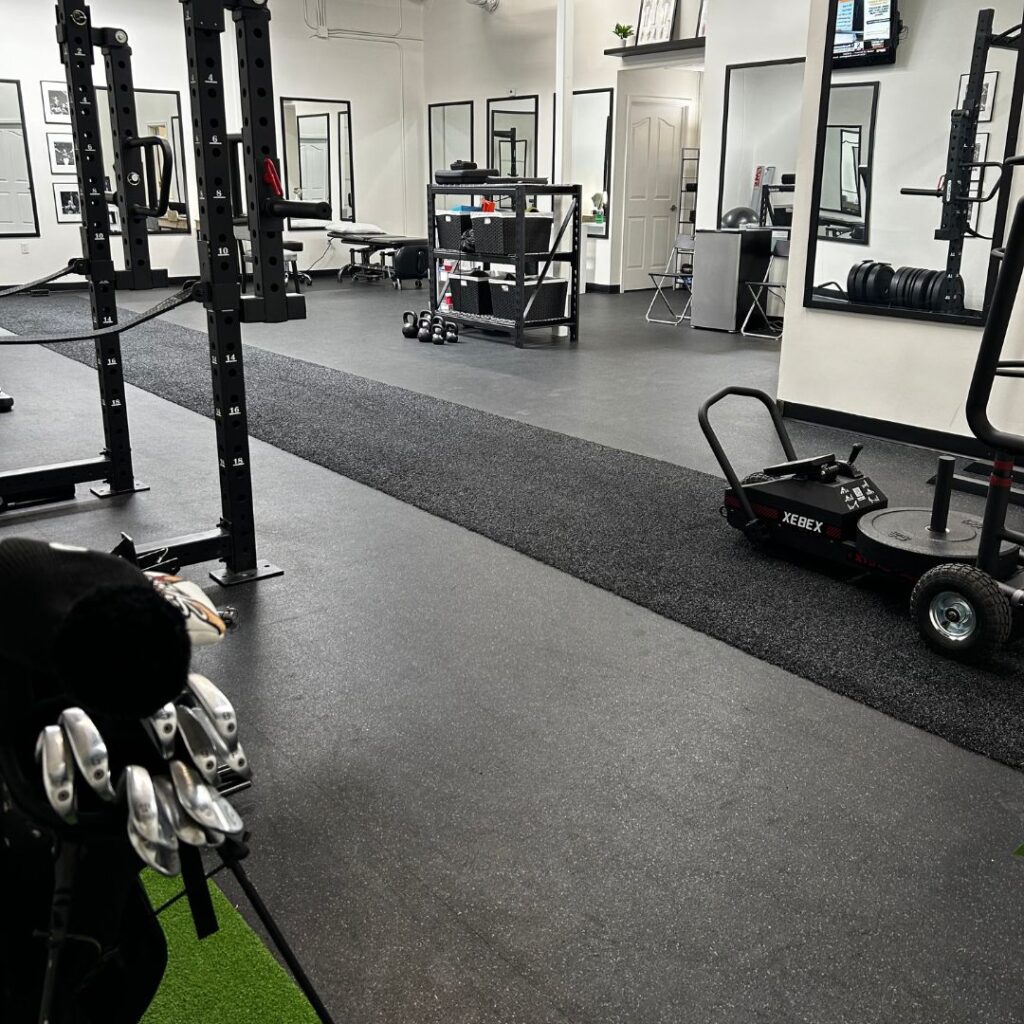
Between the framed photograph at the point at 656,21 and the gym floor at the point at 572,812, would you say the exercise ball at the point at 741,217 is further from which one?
the gym floor at the point at 572,812

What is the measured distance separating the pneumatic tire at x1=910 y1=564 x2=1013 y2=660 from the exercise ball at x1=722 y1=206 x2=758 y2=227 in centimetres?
697

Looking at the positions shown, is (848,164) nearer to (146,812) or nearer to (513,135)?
(146,812)

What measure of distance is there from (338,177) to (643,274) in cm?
451

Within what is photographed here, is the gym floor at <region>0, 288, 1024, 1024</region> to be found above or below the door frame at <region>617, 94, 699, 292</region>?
below

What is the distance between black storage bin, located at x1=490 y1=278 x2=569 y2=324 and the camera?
26.7 ft

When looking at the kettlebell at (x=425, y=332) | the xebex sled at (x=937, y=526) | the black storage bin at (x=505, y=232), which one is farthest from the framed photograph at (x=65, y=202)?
the xebex sled at (x=937, y=526)

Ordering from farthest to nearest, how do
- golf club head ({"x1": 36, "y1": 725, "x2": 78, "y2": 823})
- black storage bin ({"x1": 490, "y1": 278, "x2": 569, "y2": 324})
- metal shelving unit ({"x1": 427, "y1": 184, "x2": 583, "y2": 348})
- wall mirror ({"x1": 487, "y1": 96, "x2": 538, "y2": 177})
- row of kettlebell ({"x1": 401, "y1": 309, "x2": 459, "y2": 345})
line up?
wall mirror ({"x1": 487, "y1": 96, "x2": 538, "y2": 177})
row of kettlebell ({"x1": 401, "y1": 309, "x2": 459, "y2": 345})
black storage bin ({"x1": 490, "y1": 278, "x2": 569, "y2": 324})
metal shelving unit ({"x1": 427, "y1": 184, "x2": 583, "y2": 348})
golf club head ({"x1": 36, "y1": 725, "x2": 78, "y2": 823})

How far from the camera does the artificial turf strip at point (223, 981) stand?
1562mm

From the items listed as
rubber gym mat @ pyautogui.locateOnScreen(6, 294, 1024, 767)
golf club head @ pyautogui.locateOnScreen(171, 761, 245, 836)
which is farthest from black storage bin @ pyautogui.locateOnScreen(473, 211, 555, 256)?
golf club head @ pyautogui.locateOnScreen(171, 761, 245, 836)

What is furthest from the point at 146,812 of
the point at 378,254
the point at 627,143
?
the point at 378,254

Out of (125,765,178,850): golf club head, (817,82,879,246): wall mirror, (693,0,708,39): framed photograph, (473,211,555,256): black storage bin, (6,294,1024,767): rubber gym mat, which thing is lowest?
(6,294,1024,767): rubber gym mat

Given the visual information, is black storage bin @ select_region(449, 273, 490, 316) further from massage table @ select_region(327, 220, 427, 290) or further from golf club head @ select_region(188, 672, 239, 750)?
golf club head @ select_region(188, 672, 239, 750)

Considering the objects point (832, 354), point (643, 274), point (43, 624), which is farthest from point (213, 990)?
point (643, 274)

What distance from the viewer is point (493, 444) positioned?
5.08 m
